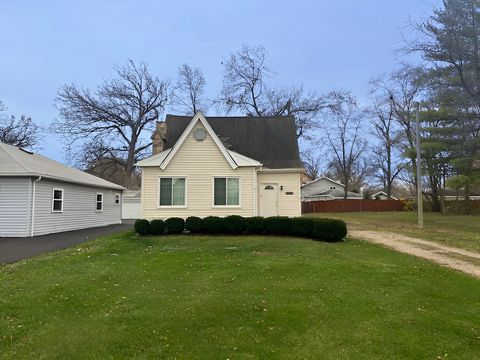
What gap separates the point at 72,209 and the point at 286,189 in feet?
37.0

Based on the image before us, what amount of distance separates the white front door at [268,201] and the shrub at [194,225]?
470 centimetres

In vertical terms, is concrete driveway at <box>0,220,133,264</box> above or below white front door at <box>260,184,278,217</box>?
below

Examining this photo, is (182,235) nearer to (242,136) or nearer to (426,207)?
(242,136)

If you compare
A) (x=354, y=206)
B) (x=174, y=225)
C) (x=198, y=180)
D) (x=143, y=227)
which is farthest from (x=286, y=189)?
(x=354, y=206)

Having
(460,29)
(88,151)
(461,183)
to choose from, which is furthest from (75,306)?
(88,151)

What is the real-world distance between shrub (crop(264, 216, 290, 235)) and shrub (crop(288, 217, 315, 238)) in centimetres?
16

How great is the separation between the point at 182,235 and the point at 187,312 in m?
10.2

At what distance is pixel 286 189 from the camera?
20234mm

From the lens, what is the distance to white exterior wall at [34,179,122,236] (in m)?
17.6

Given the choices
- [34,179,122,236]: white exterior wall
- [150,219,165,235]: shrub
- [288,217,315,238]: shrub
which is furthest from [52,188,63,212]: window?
[288,217,315,238]: shrub

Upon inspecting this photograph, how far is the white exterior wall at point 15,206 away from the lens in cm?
1680

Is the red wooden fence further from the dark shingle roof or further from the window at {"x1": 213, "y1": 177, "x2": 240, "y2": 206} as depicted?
the window at {"x1": 213, "y1": 177, "x2": 240, "y2": 206}

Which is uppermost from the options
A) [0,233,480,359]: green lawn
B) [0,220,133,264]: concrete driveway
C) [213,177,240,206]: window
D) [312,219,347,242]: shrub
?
[213,177,240,206]: window

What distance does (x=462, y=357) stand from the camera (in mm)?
4473
